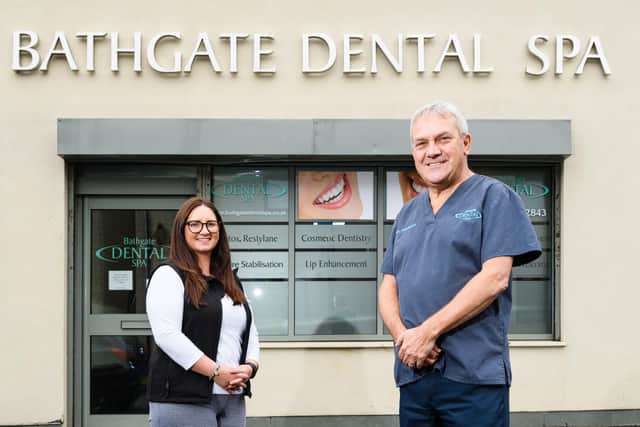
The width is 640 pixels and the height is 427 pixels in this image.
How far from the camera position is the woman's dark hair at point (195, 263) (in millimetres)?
3074

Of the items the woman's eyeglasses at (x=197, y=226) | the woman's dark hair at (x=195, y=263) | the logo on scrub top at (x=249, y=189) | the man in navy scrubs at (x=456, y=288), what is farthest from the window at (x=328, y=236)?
the man in navy scrubs at (x=456, y=288)

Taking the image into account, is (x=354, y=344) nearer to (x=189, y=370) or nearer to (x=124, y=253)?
(x=124, y=253)

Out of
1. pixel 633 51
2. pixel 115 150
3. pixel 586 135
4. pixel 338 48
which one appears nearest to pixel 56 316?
pixel 115 150

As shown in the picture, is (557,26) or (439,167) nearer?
(439,167)

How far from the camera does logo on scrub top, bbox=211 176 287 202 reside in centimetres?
589

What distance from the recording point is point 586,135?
226 inches

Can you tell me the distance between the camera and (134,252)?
19.5ft

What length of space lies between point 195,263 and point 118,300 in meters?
3.02

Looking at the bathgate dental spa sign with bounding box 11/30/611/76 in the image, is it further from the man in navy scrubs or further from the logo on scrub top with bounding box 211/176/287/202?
the man in navy scrubs

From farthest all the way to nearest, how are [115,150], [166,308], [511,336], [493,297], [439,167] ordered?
[511,336], [115,150], [166,308], [439,167], [493,297]

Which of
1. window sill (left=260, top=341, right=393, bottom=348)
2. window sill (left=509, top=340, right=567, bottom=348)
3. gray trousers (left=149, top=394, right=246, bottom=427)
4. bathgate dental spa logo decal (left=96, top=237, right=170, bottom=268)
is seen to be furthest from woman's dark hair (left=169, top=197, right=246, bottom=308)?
window sill (left=509, top=340, right=567, bottom=348)

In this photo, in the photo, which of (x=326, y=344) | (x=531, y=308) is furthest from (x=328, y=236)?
(x=531, y=308)

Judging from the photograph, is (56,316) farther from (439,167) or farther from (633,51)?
(633,51)

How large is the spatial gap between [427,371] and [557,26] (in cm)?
436
